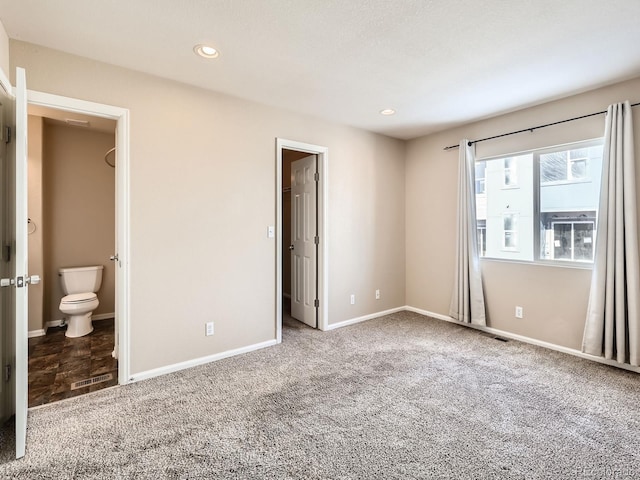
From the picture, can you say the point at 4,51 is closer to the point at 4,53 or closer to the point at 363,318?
the point at 4,53

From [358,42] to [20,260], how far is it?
2450 millimetres

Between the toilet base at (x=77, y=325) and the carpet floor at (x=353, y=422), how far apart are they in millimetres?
1710

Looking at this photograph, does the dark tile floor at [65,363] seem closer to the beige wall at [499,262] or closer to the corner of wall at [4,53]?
the corner of wall at [4,53]

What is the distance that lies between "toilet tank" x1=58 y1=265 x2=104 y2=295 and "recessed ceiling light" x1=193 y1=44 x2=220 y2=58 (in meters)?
3.16

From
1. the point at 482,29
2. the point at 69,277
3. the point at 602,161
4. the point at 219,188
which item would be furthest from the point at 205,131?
the point at 602,161

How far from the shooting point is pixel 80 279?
399 centimetres

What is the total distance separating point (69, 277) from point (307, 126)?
3.42 metres

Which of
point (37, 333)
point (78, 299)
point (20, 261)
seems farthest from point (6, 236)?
point (37, 333)

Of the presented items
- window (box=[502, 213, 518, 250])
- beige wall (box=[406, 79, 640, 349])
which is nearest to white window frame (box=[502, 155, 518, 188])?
beige wall (box=[406, 79, 640, 349])

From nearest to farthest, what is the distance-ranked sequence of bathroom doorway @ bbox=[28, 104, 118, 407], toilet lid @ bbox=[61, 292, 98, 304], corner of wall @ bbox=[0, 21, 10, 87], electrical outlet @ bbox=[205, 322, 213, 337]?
corner of wall @ bbox=[0, 21, 10, 87] → electrical outlet @ bbox=[205, 322, 213, 337] → bathroom doorway @ bbox=[28, 104, 118, 407] → toilet lid @ bbox=[61, 292, 98, 304]

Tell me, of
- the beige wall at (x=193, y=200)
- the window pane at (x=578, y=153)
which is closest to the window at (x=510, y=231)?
the window pane at (x=578, y=153)

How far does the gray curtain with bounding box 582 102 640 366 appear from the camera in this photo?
2676mm

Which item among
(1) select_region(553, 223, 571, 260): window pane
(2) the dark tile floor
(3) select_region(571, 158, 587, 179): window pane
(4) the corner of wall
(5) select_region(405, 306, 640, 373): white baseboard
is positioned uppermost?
Answer: (4) the corner of wall

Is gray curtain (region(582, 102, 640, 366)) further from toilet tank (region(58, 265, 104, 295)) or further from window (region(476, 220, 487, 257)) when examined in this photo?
toilet tank (region(58, 265, 104, 295))
